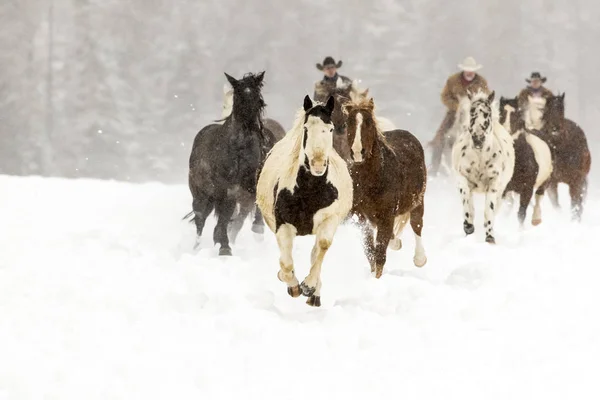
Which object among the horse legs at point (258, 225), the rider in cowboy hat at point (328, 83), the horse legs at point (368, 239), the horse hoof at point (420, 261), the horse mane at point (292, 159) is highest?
the rider in cowboy hat at point (328, 83)

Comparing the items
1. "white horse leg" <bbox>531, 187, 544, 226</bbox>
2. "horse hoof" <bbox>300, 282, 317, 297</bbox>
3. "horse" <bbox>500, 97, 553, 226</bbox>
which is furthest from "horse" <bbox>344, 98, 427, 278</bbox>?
"white horse leg" <bbox>531, 187, 544, 226</bbox>

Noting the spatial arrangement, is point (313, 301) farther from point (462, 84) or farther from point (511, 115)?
point (462, 84)

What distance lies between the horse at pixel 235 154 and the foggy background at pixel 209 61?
2869 cm

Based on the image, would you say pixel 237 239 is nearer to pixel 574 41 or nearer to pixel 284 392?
pixel 284 392

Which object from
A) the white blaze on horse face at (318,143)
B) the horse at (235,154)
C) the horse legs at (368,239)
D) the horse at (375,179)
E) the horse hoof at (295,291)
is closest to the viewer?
the white blaze on horse face at (318,143)

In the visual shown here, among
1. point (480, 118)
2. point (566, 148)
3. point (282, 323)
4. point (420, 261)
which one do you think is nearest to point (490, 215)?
point (480, 118)

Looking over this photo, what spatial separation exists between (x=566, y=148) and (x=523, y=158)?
238cm

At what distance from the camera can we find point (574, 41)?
147ft

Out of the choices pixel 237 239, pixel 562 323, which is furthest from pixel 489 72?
pixel 562 323

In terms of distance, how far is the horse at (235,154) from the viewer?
384 inches

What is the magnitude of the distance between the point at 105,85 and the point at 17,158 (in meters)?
5.08

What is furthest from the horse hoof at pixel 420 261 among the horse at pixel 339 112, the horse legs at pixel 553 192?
the horse legs at pixel 553 192

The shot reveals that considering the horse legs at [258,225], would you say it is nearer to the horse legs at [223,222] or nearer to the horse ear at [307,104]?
the horse legs at [223,222]

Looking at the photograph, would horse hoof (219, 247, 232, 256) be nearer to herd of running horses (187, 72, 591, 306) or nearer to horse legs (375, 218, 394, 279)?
herd of running horses (187, 72, 591, 306)
